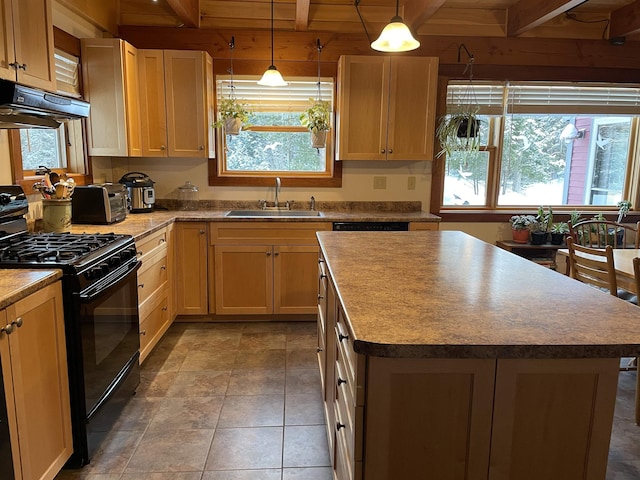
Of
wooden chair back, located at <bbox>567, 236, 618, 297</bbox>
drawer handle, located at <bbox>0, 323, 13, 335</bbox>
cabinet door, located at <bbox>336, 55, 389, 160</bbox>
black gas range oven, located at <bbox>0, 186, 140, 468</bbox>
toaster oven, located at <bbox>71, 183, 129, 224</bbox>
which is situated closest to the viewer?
drawer handle, located at <bbox>0, 323, 13, 335</bbox>

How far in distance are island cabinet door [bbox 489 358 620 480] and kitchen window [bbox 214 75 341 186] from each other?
3.09 metres

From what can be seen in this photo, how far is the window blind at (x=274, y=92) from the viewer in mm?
3939

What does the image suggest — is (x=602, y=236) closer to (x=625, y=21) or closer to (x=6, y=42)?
(x=625, y=21)

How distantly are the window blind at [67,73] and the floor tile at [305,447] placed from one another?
8.49ft

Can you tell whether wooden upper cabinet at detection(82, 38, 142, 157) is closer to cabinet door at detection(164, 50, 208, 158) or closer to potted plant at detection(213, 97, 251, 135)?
cabinet door at detection(164, 50, 208, 158)

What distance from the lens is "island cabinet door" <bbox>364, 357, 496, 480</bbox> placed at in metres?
1.12

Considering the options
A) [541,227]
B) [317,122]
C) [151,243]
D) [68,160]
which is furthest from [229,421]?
[541,227]

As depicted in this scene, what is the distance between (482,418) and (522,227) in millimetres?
3337

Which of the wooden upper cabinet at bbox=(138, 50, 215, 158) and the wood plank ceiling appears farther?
the wood plank ceiling

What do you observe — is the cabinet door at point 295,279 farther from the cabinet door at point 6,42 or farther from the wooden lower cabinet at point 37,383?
the cabinet door at point 6,42

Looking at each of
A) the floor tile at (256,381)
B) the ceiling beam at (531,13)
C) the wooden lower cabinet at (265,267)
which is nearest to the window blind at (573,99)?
the ceiling beam at (531,13)

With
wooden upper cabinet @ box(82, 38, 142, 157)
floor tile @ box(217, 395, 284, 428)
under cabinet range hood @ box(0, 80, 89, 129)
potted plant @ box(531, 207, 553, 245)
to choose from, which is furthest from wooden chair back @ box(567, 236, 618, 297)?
wooden upper cabinet @ box(82, 38, 142, 157)

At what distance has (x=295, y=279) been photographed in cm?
362

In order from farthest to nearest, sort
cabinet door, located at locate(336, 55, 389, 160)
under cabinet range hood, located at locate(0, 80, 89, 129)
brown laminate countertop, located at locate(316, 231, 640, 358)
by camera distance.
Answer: cabinet door, located at locate(336, 55, 389, 160)
under cabinet range hood, located at locate(0, 80, 89, 129)
brown laminate countertop, located at locate(316, 231, 640, 358)
